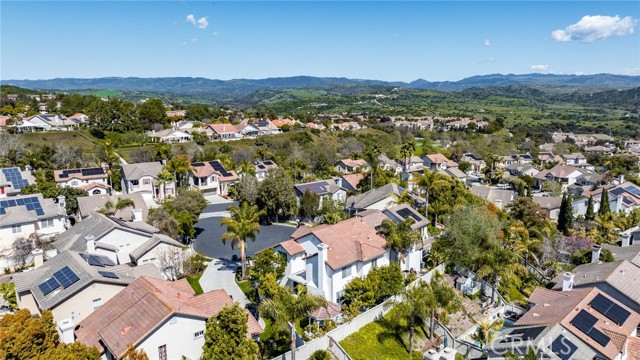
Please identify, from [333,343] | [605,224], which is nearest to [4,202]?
[333,343]

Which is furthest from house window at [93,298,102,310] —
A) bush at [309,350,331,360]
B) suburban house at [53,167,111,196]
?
suburban house at [53,167,111,196]

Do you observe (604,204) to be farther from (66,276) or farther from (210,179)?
(66,276)

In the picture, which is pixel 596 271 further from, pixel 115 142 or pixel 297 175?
pixel 115 142

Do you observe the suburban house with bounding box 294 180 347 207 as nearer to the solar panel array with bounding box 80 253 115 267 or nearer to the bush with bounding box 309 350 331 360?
the solar panel array with bounding box 80 253 115 267

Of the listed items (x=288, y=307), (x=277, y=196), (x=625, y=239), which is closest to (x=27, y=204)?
(x=277, y=196)

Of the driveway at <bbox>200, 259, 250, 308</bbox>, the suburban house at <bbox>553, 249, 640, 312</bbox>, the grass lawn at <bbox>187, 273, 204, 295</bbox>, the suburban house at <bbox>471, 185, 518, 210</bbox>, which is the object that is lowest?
the suburban house at <bbox>471, 185, 518, 210</bbox>

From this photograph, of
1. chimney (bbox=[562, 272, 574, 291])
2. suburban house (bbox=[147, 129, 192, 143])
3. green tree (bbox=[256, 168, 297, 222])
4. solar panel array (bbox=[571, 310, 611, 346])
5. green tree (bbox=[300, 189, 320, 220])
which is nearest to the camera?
solar panel array (bbox=[571, 310, 611, 346])

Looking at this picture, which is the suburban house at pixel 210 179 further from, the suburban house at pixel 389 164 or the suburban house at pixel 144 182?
the suburban house at pixel 389 164
